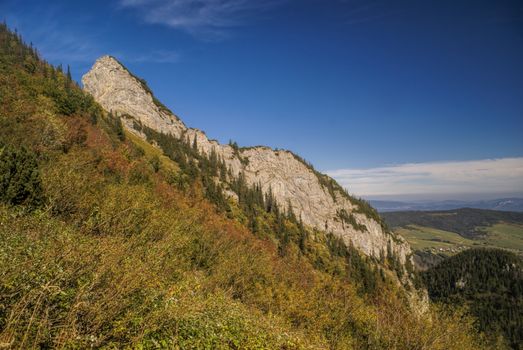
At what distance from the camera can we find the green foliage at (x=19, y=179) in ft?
69.0

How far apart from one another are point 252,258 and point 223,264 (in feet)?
27.6

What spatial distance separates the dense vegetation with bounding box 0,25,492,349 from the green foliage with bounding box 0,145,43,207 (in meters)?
0.09

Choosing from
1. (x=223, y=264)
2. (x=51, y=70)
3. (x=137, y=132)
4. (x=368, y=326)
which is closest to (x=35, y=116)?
(x=223, y=264)

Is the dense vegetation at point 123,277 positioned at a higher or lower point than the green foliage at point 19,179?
lower

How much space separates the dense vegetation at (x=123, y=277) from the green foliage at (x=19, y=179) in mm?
85

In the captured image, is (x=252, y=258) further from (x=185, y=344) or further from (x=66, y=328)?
(x=66, y=328)

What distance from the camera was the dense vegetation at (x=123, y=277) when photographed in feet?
25.9

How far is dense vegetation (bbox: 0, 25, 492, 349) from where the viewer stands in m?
7.90

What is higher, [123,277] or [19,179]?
[19,179]

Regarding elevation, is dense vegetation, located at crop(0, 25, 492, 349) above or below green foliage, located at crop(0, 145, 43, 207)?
below

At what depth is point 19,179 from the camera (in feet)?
71.1

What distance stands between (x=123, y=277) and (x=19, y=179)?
60.7 feet

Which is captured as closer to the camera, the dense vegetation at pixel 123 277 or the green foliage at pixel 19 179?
the dense vegetation at pixel 123 277

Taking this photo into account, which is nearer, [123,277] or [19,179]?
[123,277]
